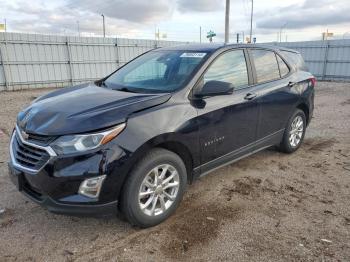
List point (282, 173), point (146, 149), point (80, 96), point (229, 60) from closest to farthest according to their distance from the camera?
point (146, 149), point (80, 96), point (229, 60), point (282, 173)

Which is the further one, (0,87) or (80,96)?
(0,87)

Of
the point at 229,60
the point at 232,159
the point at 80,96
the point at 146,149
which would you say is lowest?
the point at 232,159

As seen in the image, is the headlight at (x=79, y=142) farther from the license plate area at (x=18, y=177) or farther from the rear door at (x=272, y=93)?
the rear door at (x=272, y=93)

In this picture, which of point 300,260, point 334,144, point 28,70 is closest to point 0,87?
point 28,70

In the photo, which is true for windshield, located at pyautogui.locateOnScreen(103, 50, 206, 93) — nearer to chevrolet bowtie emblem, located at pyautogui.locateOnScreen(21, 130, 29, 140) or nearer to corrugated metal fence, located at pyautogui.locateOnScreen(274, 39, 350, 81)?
chevrolet bowtie emblem, located at pyautogui.locateOnScreen(21, 130, 29, 140)

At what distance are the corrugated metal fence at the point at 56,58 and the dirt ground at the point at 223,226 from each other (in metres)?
12.3

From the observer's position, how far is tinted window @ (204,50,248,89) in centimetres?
353

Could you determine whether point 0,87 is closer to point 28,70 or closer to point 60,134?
point 28,70

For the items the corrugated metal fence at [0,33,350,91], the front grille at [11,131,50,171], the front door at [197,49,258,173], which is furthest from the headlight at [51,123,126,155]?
the corrugated metal fence at [0,33,350,91]

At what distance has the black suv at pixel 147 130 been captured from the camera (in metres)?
2.55

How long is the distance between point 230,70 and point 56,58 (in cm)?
1471

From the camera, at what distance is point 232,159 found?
3.84m

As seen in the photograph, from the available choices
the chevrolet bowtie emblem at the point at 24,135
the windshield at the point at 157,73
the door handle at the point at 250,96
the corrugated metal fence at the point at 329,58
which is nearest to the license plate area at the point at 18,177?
the chevrolet bowtie emblem at the point at 24,135

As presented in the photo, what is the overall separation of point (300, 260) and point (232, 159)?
4.94ft
